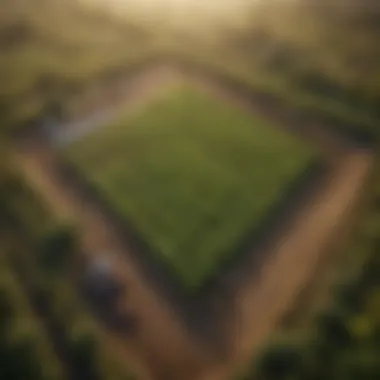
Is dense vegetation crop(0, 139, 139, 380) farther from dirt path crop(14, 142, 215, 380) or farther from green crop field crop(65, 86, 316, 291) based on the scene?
green crop field crop(65, 86, 316, 291)

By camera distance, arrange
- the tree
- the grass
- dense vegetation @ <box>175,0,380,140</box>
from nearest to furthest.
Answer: the tree
the grass
dense vegetation @ <box>175,0,380,140</box>

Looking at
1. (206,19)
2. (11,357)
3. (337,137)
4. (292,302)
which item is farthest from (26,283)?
(206,19)

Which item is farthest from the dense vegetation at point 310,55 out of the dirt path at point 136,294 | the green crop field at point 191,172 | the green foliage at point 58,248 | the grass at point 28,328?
the grass at point 28,328

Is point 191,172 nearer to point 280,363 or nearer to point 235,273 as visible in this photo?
point 235,273

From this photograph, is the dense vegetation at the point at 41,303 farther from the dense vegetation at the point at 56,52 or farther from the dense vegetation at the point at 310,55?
the dense vegetation at the point at 310,55

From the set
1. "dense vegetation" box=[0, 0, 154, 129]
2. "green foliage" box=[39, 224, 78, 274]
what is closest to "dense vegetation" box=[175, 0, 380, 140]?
"dense vegetation" box=[0, 0, 154, 129]

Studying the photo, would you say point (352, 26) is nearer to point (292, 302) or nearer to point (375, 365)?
point (292, 302)

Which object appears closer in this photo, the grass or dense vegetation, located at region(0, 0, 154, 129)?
the grass
